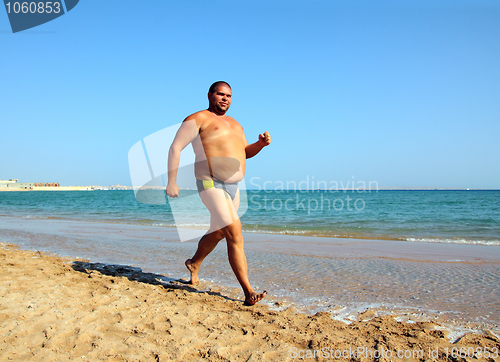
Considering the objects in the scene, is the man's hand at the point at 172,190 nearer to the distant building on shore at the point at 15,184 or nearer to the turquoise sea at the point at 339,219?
the turquoise sea at the point at 339,219

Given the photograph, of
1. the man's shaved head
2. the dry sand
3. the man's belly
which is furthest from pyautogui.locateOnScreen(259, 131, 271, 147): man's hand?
the dry sand

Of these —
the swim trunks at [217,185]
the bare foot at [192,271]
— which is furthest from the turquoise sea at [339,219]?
the swim trunks at [217,185]

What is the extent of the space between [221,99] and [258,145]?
0.59m

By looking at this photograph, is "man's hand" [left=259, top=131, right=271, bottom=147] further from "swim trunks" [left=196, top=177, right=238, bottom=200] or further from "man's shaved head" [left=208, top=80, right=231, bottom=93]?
"man's shaved head" [left=208, top=80, right=231, bottom=93]

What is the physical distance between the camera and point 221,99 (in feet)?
10.6

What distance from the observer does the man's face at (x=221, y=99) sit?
3.23 metres

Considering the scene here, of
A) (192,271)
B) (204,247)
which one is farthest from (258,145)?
(192,271)

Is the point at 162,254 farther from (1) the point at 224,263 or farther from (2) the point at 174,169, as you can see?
(2) the point at 174,169

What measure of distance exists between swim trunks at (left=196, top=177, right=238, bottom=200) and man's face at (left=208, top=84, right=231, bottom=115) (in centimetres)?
73

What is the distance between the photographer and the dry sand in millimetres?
1958

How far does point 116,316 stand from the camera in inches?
97.9

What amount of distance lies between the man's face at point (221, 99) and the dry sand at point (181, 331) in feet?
6.22

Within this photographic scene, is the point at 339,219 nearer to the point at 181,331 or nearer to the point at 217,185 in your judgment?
the point at 217,185

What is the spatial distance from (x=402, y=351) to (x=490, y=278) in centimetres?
330
